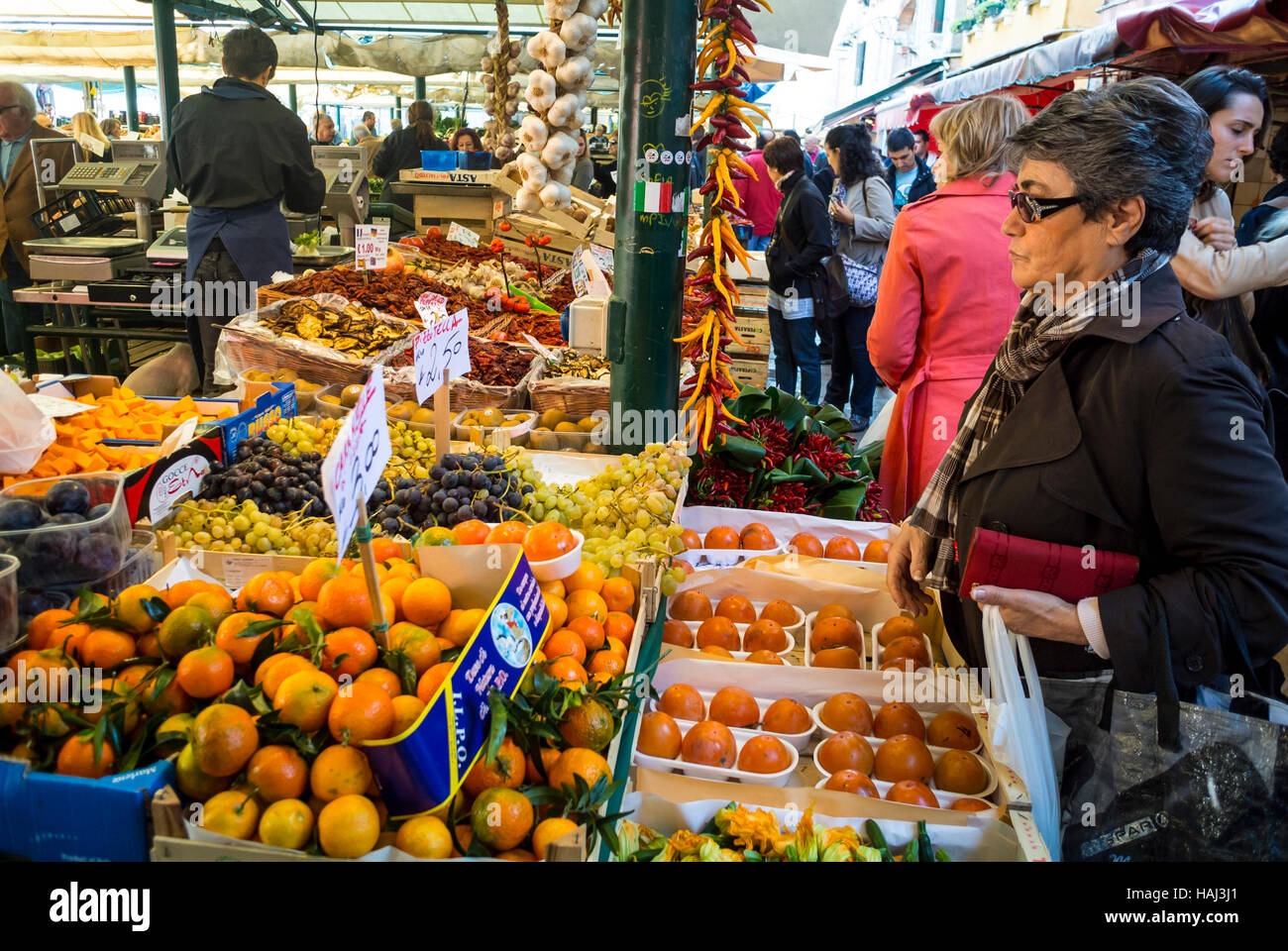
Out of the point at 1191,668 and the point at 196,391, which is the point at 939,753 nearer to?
the point at 1191,668

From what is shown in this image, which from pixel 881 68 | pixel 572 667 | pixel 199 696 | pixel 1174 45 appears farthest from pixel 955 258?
pixel 881 68

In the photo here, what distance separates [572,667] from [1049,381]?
1023 mm

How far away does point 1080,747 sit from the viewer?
1762mm

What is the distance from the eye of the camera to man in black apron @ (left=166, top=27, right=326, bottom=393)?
15.5 feet

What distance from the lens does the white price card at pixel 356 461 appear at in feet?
4.19

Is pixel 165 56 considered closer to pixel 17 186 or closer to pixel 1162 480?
pixel 17 186

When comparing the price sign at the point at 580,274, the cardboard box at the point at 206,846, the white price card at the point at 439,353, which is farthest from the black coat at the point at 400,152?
the cardboard box at the point at 206,846

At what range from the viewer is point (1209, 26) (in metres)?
4.65

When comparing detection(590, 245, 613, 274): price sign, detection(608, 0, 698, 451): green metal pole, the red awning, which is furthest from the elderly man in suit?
the red awning

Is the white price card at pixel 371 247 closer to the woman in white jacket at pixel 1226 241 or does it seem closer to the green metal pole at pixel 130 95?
the woman in white jacket at pixel 1226 241

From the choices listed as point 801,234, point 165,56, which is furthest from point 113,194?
point 801,234

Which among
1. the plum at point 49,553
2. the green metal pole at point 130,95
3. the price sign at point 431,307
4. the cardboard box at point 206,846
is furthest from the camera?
the green metal pole at point 130,95

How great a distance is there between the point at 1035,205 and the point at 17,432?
2329 millimetres

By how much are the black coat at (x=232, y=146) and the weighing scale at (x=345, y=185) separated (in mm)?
2034
